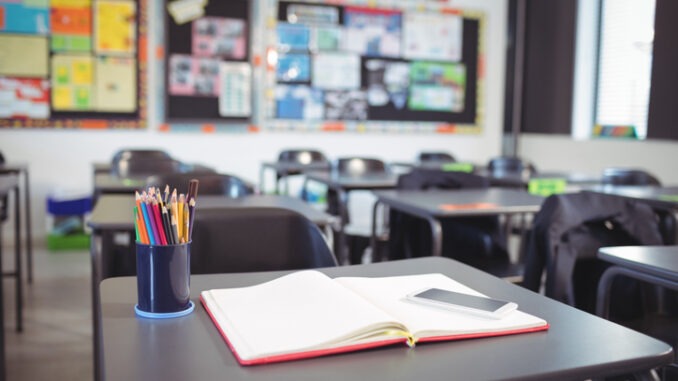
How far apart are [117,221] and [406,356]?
137cm

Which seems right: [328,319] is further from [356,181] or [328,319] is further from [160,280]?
[356,181]

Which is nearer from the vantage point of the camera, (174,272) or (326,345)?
(326,345)

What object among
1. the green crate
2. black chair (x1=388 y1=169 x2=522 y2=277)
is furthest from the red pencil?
the green crate

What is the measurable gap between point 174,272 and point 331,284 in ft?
0.88

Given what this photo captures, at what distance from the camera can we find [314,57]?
610 cm

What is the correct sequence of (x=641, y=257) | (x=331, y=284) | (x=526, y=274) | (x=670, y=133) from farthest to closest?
(x=670, y=133) < (x=526, y=274) < (x=641, y=257) < (x=331, y=284)

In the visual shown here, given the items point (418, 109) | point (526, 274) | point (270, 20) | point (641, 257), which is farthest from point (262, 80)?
point (641, 257)

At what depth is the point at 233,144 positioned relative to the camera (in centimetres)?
592

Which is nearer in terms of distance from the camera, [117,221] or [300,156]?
[117,221]

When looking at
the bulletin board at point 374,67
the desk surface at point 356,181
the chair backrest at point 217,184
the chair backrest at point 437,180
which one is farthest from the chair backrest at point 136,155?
the bulletin board at point 374,67

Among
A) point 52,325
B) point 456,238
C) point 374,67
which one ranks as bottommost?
point 52,325

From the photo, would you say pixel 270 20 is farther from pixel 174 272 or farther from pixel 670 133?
pixel 174 272

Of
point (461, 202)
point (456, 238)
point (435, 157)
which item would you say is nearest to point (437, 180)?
point (456, 238)

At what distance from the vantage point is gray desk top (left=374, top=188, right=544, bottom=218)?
2.43 meters
